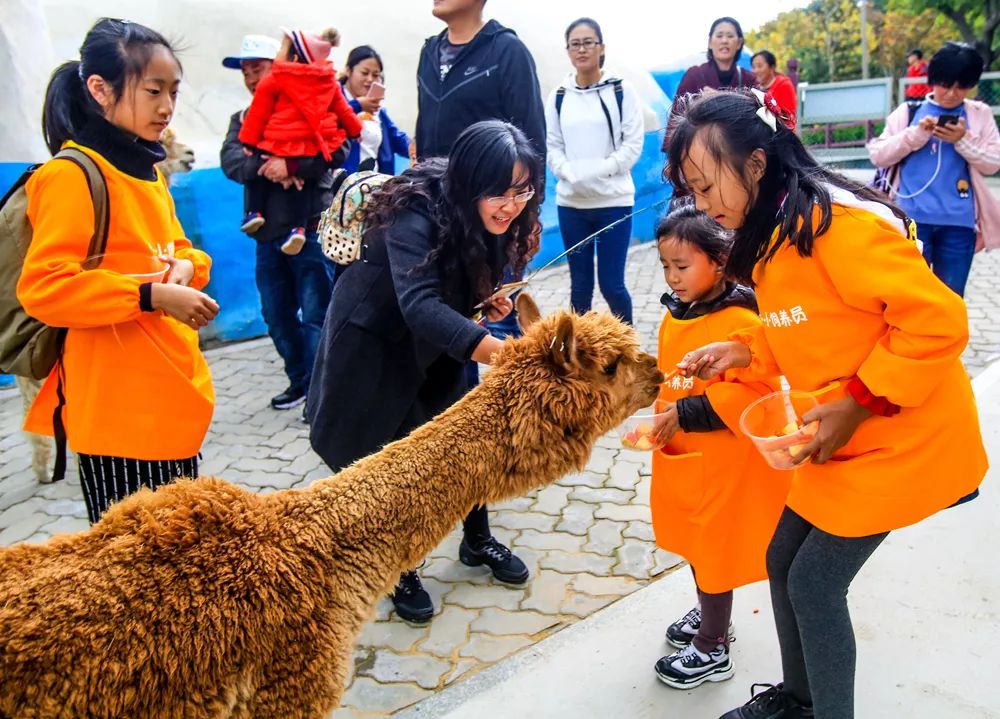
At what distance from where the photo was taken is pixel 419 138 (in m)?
4.86

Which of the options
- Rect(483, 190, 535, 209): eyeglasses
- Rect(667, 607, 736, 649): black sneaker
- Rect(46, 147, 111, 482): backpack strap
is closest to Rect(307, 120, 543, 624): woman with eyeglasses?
Rect(483, 190, 535, 209): eyeglasses

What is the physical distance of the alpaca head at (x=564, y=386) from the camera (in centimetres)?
200

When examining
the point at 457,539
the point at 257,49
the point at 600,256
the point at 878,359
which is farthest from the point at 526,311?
the point at 257,49

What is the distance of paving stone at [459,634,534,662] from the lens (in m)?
3.13

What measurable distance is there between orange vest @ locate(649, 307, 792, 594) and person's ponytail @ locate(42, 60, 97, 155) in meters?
2.06

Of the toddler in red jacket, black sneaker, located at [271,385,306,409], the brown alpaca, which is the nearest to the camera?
the brown alpaca

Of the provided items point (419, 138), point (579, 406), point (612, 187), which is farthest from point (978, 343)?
point (579, 406)

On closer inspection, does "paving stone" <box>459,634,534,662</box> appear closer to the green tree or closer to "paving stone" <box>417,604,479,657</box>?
"paving stone" <box>417,604,479,657</box>

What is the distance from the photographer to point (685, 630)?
305 cm

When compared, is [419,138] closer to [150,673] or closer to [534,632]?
[534,632]

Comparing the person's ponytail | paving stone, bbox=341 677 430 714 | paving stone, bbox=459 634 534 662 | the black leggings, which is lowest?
paving stone, bbox=459 634 534 662

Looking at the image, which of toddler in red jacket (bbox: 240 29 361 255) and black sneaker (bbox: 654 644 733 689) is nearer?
black sneaker (bbox: 654 644 733 689)

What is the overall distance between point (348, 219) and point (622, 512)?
2.18m

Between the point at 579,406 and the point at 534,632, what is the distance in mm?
1581
